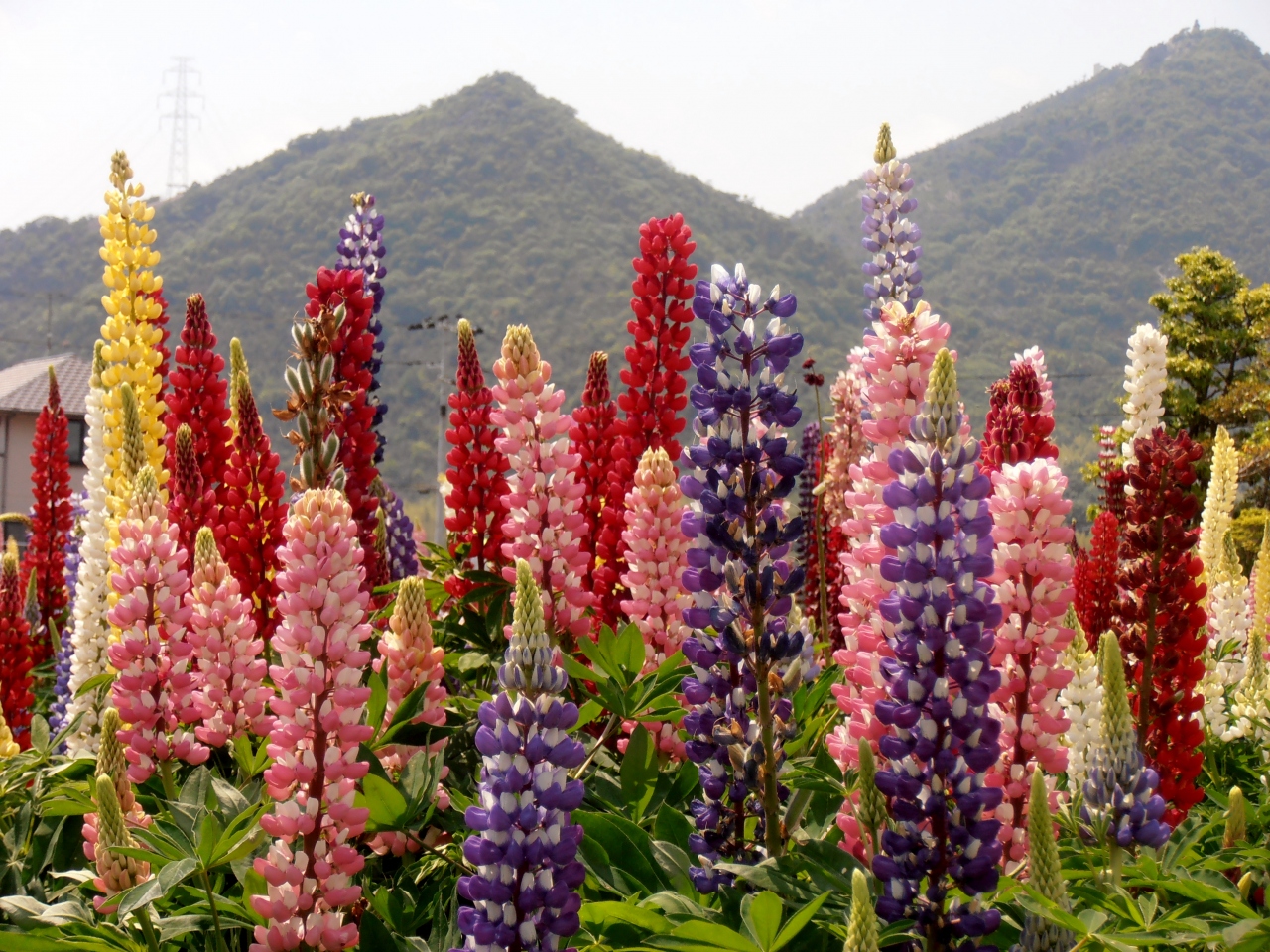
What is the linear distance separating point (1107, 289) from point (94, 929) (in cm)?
10894

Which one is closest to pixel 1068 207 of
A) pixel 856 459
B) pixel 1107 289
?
pixel 1107 289

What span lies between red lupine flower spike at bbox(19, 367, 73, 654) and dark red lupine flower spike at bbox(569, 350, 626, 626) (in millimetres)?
4063

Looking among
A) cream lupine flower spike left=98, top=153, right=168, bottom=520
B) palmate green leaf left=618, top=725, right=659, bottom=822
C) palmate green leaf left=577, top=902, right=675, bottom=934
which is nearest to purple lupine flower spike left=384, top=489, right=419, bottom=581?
cream lupine flower spike left=98, top=153, right=168, bottom=520

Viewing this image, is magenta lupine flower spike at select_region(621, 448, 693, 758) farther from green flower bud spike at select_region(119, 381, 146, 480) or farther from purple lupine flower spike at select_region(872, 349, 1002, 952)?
green flower bud spike at select_region(119, 381, 146, 480)

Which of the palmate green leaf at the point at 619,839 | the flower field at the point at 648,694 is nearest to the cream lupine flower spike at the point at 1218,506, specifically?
the flower field at the point at 648,694

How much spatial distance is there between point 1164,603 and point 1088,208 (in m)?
124

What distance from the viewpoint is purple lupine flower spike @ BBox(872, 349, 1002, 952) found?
71.0 inches

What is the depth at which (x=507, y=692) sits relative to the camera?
1.77 m

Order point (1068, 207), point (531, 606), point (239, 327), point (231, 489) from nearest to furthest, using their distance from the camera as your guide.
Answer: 1. point (531, 606)
2. point (231, 489)
3. point (239, 327)
4. point (1068, 207)

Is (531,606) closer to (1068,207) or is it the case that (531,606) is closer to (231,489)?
(231,489)

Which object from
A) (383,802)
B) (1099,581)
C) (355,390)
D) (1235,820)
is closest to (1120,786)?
(1235,820)

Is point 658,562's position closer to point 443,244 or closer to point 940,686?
point 940,686

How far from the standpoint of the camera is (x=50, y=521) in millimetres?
6531

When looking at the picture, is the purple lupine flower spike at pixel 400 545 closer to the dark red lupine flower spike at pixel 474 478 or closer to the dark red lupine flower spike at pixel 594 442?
the dark red lupine flower spike at pixel 474 478
